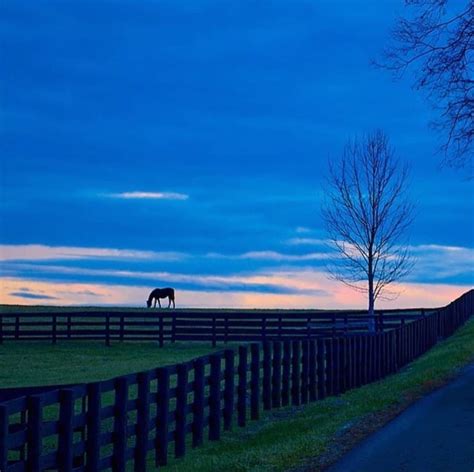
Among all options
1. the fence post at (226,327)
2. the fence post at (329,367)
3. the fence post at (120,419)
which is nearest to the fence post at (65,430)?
the fence post at (120,419)

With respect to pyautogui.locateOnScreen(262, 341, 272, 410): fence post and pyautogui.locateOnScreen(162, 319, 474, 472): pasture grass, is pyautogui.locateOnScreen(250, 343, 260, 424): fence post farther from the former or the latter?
pyautogui.locateOnScreen(262, 341, 272, 410): fence post

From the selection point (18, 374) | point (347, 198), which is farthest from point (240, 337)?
point (18, 374)

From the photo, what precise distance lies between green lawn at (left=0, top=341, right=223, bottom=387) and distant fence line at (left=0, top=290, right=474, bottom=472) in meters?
5.49

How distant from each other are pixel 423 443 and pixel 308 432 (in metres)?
2.24

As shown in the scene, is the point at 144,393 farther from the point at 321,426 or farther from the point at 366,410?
the point at 366,410

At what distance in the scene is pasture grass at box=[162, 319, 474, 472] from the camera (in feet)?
39.3

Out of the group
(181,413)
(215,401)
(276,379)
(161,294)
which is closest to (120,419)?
(181,413)

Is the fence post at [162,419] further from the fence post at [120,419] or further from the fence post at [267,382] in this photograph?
the fence post at [267,382]

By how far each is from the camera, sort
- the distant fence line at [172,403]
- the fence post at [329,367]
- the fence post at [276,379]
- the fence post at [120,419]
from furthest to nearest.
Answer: the fence post at [329,367] < the fence post at [276,379] < the fence post at [120,419] < the distant fence line at [172,403]

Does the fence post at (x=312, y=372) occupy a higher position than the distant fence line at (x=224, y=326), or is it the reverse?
the distant fence line at (x=224, y=326)

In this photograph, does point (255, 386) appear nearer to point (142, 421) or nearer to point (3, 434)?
point (142, 421)

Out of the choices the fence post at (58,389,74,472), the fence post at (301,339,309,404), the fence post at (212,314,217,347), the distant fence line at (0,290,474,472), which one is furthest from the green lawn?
the fence post at (58,389,74,472)

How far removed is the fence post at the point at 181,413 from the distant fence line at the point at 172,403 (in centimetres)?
2

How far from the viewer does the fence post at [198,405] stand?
1497 centimetres
